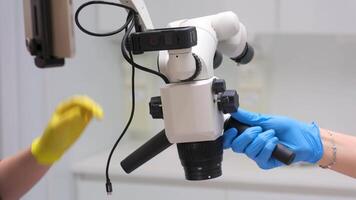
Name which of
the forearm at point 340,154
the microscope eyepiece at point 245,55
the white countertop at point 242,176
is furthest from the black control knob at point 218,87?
the white countertop at point 242,176

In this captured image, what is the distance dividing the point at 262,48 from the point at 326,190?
709 millimetres

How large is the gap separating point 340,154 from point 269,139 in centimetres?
29

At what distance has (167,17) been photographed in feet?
5.63

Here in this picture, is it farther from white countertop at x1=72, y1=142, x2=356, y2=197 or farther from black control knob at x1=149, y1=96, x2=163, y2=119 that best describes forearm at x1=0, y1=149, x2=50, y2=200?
white countertop at x1=72, y1=142, x2=356, y2=197

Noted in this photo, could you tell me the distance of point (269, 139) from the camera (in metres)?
0.84

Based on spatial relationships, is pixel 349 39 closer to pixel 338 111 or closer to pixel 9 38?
pixel 338 111

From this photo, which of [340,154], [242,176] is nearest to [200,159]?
[340,154]

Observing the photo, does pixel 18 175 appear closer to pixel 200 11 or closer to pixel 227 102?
pixel 227 102

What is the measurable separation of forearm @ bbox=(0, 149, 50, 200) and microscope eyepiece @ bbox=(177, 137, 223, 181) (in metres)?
0.23

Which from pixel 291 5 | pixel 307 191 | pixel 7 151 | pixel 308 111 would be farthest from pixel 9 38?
pixel 308 111

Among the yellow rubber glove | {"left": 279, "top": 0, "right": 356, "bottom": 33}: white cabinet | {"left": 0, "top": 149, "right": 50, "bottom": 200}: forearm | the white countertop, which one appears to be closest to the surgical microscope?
{"left": 0, "top": 149, "right": 50, "bottom": 200}: forearm

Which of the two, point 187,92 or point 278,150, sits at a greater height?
point 187,92

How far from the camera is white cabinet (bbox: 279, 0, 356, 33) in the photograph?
155 centimetres

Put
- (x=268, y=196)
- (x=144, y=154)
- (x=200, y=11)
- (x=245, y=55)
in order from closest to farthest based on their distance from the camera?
(x=144, y=154), (x=245, y=55), (x=268, y=196), (x=200, y=11)
